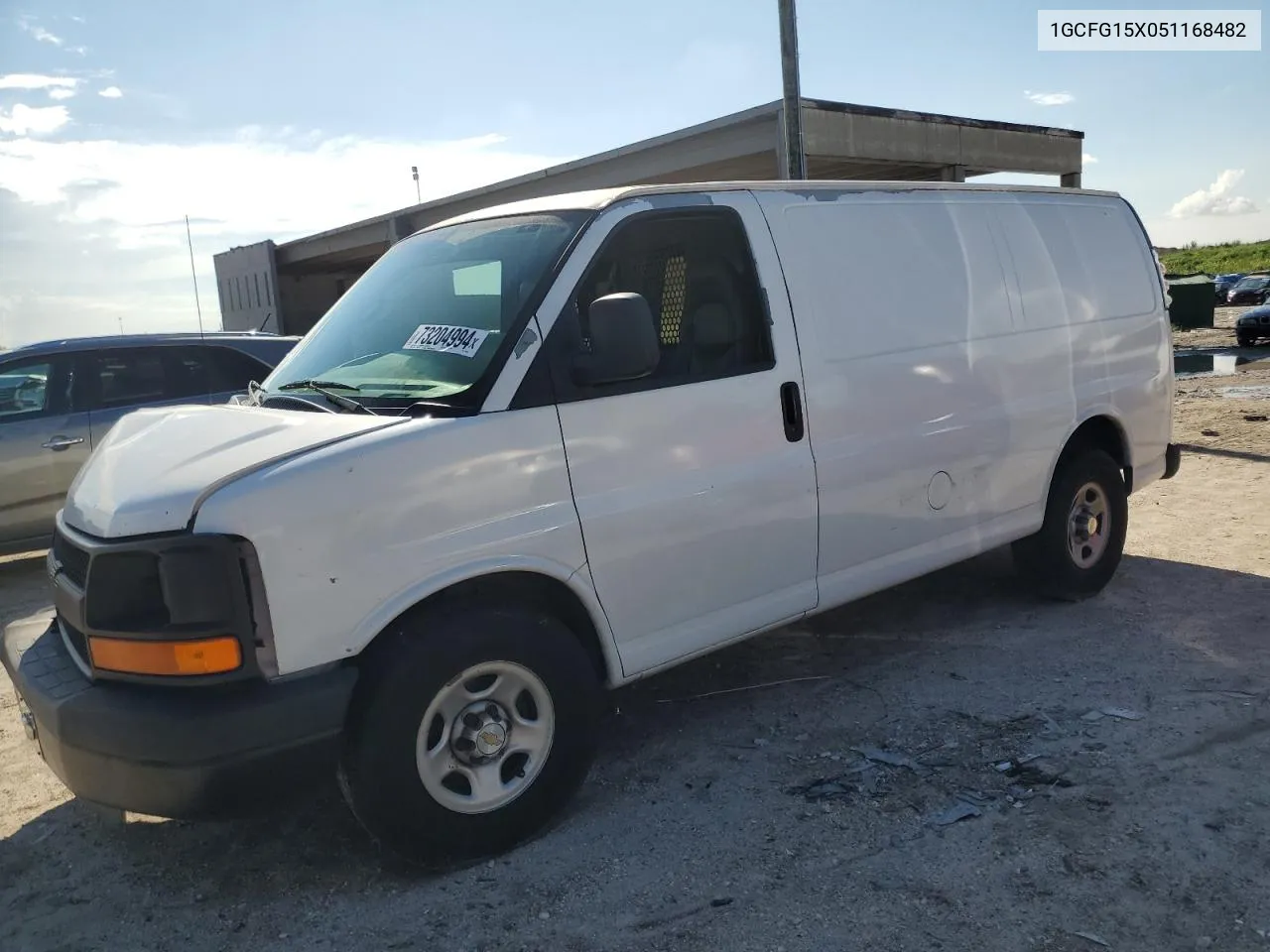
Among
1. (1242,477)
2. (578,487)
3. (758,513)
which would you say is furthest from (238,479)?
(1242,477)

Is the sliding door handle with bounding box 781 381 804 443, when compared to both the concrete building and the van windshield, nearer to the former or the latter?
the van windshield

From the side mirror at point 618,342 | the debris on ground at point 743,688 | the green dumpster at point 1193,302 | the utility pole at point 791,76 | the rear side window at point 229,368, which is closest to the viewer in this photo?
the side mirror at point 618,342

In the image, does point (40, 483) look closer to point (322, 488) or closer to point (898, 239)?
point (322, 488)

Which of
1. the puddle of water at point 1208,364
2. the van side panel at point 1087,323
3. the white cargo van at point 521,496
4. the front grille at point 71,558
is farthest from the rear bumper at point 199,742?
the puddle of water at point 1208,364

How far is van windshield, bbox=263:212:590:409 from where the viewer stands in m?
3.38

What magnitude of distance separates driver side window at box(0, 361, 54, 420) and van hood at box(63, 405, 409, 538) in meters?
4.54

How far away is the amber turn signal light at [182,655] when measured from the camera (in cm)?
279

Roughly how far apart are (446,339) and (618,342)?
2.08ft

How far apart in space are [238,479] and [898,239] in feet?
10.0

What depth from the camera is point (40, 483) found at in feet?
24.4

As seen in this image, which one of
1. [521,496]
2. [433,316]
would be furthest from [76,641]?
[433,316]

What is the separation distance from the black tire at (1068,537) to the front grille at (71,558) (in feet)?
14.6

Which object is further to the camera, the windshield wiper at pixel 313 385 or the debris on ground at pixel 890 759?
the debris on ground at pixel 890 759

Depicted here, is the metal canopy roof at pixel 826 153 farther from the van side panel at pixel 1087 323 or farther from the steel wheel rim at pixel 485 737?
the steel wheel rim at pixel 485 737
